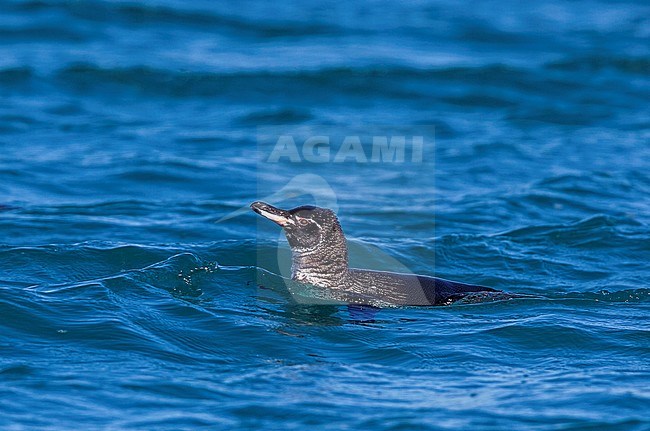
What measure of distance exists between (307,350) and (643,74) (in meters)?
14.6

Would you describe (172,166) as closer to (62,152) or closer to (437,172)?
(62,152)

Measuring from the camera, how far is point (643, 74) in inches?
813

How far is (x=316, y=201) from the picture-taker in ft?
42.9

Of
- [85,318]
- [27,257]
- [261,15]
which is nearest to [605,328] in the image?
[85,318]

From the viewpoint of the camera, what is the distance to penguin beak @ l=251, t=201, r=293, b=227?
8.73 meters

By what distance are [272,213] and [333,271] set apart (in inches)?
27.7

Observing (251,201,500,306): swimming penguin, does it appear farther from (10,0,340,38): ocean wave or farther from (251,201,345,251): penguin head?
(10,0,340,38): ocean wave

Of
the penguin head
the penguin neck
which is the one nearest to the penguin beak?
the penguin head

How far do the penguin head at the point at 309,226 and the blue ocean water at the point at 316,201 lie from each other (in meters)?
0.51

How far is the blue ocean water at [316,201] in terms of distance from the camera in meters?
7.28
